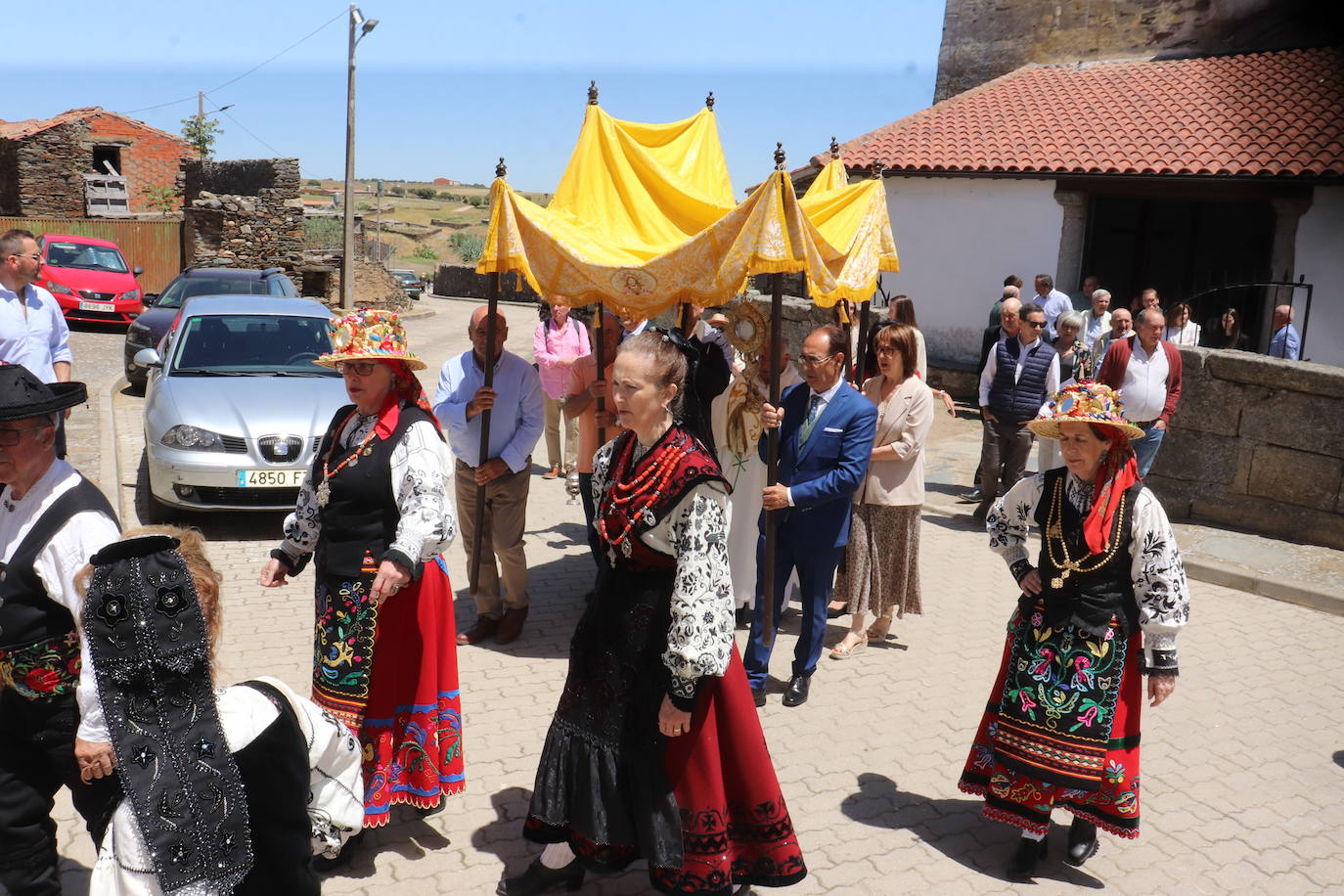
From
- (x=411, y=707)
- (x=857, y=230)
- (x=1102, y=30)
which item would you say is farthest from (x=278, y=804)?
(x=1102, y=30)

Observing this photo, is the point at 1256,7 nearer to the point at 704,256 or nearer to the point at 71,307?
the point at 704,256

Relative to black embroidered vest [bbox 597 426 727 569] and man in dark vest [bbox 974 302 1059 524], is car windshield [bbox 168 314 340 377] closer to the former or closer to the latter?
man in dark vest [bbox 974 302 1059 524]

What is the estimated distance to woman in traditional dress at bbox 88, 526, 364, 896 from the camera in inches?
98.8

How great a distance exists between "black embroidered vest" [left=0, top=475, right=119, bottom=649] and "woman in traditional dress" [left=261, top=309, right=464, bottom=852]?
1.01 m

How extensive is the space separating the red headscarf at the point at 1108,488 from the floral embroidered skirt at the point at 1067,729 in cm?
36

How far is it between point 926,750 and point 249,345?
22.9ft

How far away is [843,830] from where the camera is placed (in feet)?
15.6

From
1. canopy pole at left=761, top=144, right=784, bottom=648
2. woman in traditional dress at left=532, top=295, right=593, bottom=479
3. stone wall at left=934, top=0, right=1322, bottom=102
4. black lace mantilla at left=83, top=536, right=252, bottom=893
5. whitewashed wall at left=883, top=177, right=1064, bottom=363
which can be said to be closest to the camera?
black lace mantilla at left=83, top=536, right=252, bottom=893

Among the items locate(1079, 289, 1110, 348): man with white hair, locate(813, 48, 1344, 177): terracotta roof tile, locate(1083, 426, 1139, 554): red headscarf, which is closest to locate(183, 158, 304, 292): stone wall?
locate(813, 48, 1344, 177): terracotta roof tile

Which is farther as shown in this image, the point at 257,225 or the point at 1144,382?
the point at 257,225

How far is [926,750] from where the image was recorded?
5566mm

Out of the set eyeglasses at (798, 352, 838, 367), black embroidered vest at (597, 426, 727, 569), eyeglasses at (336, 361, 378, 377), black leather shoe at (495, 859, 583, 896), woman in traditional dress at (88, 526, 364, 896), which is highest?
eyeglasses at (798, 352, 838, 367)

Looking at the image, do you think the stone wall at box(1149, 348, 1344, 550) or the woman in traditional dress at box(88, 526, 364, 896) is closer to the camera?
the woman in traditional dress at box(88, 526, 364, 896)

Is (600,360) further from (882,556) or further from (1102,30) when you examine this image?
(1102,30)
